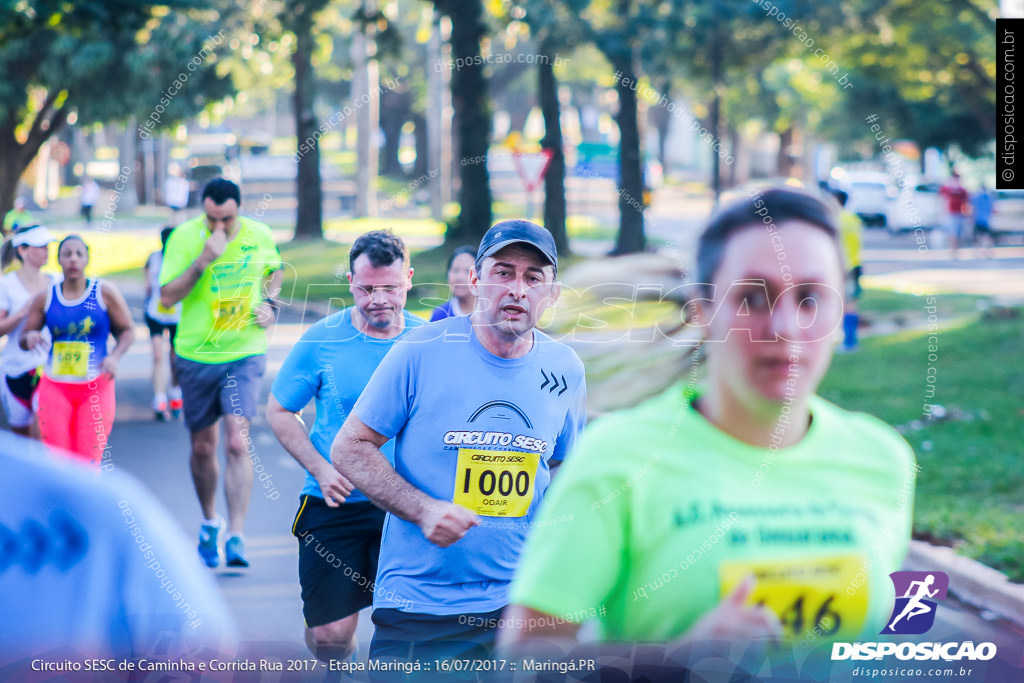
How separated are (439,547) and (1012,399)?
873 centimetres

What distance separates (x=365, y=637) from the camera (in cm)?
566

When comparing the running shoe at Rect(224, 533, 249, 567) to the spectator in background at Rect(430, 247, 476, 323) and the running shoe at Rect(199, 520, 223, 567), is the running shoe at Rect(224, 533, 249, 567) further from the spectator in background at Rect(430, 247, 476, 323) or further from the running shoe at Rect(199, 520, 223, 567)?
the spectator in background at Rect(430, 247, 476, 323)

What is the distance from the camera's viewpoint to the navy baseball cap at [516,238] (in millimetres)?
3488

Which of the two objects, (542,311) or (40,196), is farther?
(40,196)

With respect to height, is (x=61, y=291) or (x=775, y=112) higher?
(x=775, y=112)

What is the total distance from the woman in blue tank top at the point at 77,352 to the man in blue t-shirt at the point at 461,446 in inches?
114

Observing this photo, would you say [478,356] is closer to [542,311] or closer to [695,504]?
[542,311]

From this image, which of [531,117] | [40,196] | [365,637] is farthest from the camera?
[531,117]

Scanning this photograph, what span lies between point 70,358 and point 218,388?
0.82m

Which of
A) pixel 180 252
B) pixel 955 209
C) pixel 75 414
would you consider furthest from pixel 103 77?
pixel 75 414

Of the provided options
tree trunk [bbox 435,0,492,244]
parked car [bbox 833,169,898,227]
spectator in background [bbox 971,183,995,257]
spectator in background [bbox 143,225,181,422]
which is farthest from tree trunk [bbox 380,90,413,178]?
spectator in background [bbox 143,225,181,422]

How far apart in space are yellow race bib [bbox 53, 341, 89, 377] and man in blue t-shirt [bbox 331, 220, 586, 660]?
10.8 feet

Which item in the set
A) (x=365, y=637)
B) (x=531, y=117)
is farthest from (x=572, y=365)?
(x=531, y=117)

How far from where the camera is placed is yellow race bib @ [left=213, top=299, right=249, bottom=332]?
589 centimetres
